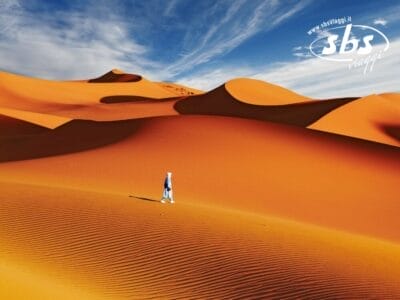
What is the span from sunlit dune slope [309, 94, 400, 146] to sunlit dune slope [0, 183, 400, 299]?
28553 mm

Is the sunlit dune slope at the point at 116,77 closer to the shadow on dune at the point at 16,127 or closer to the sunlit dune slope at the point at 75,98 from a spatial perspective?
the sunlit dune slope at the point at 75,98

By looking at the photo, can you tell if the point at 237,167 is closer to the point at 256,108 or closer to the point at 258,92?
the point at 256,108

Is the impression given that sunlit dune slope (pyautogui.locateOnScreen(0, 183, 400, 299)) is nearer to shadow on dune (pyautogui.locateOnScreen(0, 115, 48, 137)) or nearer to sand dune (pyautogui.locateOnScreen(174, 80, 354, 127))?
shadow on dune (pyautogui.locateOnScreen(0, 115, 48, 137))

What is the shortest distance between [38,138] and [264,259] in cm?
2380

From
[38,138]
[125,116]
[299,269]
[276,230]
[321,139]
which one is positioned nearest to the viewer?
[299,269]

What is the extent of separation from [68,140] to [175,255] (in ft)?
67.3

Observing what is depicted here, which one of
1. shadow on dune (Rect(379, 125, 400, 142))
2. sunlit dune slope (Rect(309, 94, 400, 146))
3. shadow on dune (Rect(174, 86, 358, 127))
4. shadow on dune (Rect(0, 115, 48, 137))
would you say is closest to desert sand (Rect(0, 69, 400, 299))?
shadow on dune (Rect(0, 115, 48, 137))

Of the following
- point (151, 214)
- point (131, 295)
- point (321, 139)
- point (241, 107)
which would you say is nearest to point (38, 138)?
point (321, 139)

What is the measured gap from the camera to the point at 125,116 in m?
53.0

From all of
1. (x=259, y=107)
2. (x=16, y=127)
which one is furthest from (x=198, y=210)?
(x=259, y=107)

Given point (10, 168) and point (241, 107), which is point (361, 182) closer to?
point (10, 168)

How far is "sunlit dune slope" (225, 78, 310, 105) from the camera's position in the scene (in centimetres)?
6137

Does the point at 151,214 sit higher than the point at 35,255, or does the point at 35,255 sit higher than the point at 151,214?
the point at 151,214

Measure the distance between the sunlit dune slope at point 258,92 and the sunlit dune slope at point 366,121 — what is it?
49.3ft
